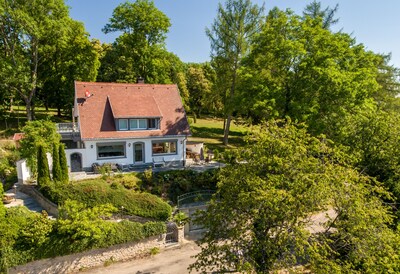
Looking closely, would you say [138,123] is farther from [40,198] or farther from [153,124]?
[40,198]

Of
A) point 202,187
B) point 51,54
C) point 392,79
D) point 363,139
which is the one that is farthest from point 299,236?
point 392,79

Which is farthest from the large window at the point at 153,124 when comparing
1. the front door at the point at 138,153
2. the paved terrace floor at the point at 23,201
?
the paved terrace floor at the point at 23,201

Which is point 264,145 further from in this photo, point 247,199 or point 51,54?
point 51,54

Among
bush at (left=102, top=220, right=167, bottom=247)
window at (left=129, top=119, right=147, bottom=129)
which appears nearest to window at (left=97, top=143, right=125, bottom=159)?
window at (left=129, top=119, right=147, bottom=129)

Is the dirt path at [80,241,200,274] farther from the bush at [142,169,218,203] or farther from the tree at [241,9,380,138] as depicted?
the tree at [241,9,380,138]

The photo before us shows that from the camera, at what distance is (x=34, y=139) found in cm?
2150

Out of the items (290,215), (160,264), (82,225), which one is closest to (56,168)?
(82,225)

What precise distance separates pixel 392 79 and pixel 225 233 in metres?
43.1

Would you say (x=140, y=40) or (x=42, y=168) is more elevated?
(x=140, y=40)

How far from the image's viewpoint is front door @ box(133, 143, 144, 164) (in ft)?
86.7

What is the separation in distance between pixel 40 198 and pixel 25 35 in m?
22.3

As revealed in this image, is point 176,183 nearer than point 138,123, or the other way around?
point 176,183

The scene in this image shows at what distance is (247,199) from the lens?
456 inches

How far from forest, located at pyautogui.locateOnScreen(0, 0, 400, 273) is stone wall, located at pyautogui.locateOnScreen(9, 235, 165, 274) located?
3.39 m
